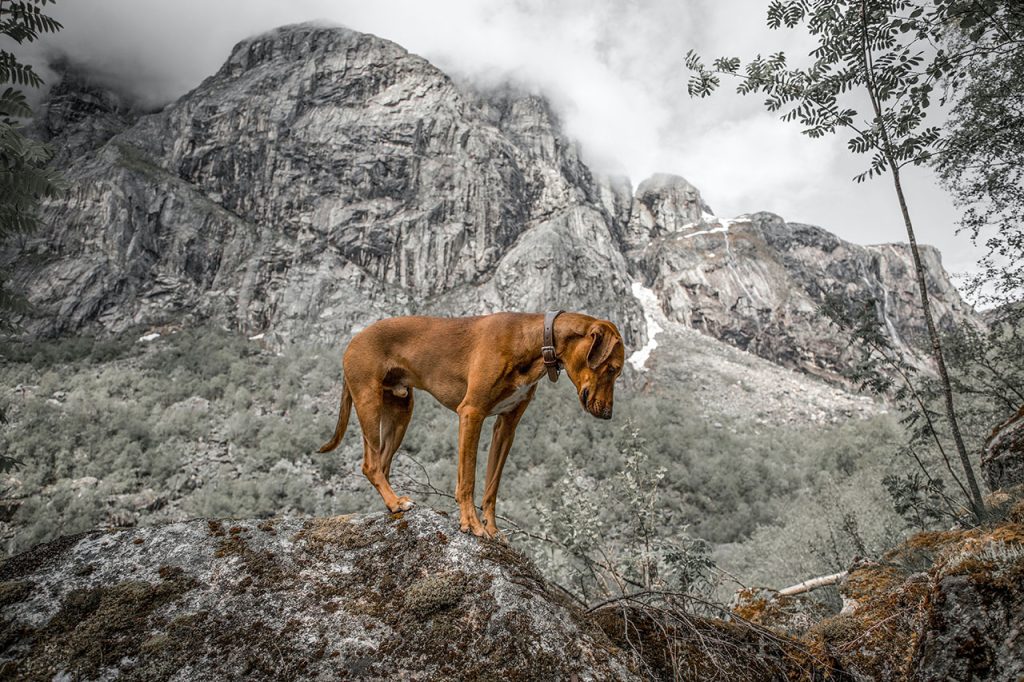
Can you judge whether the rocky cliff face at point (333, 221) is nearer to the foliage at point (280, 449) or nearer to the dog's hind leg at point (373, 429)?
the foliage at point (280, 449)

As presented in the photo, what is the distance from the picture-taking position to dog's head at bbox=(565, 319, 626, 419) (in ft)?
8.96

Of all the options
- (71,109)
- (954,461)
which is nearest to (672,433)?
(954,461)

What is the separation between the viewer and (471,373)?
292cm

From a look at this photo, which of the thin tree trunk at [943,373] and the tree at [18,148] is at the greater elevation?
the tree at [18,148]

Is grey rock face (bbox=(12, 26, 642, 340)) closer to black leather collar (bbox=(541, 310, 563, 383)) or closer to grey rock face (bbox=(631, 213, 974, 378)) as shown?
grey rock face (bbox=(631, 213, 974, 378))

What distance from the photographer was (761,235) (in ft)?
298

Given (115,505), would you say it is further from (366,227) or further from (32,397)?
(366,227)

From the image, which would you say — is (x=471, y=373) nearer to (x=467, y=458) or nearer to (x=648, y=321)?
(x=467, y=458)

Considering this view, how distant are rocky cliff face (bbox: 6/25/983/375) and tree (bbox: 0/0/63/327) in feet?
155

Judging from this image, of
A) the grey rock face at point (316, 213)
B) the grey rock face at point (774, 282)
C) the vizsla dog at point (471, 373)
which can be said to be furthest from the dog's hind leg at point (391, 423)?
the grey rock face at point (774, 282)

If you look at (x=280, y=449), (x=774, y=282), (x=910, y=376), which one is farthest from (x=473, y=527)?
(x=774, y=282)

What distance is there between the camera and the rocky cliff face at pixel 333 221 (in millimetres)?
52031

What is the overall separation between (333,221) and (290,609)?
63.2m

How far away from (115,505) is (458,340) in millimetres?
31387
